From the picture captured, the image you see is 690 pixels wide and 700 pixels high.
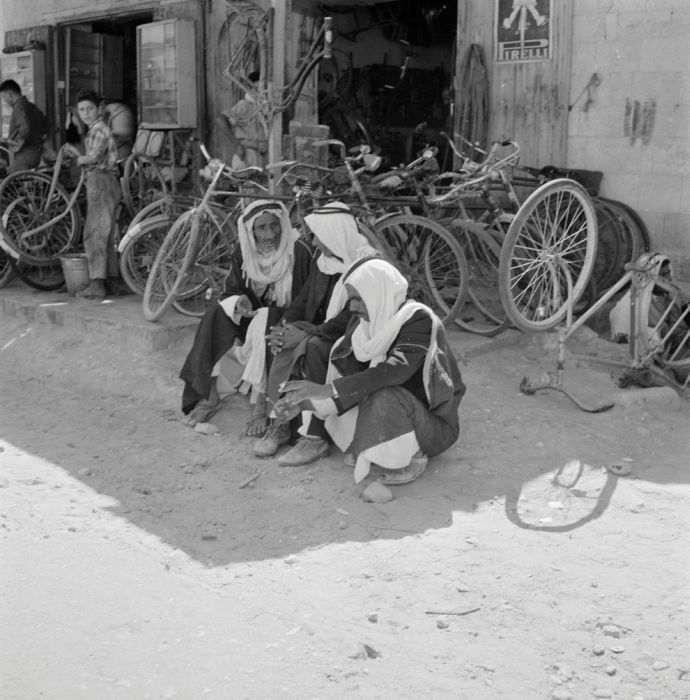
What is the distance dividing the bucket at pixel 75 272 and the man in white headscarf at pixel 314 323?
9.80ft

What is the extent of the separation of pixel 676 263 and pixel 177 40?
4526 millimetres

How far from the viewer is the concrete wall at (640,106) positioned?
247 inches

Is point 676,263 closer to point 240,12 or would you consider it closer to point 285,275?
point 285,275

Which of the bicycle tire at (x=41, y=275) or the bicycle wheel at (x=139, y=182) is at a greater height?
the bicycle wheel at (x=139, y=182)

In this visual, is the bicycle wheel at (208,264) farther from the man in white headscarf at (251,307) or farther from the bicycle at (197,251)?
the man in white headscarf at (251,307)

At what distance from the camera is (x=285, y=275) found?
5.17 m

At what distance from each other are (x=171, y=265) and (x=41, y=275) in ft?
6.93

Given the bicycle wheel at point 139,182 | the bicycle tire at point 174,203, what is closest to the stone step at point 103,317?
the bicycle tire at point 174,203

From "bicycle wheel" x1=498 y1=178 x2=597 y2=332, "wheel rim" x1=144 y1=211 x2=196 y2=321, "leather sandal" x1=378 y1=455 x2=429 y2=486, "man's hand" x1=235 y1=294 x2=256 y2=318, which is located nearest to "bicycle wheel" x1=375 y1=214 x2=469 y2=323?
"bicycle wheel" x1=498 y1=178 x2=597 y2=332

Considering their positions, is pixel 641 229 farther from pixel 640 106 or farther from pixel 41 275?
pixel 41 275

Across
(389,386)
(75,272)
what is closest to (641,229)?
(389,386)

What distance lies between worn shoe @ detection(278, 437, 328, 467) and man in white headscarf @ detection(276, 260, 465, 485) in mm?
307

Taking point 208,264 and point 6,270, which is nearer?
point 208,264

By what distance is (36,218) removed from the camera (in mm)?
7617
